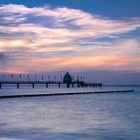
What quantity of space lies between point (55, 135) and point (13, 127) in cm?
576

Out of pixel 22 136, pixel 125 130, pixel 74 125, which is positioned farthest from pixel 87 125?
pixel 22 136

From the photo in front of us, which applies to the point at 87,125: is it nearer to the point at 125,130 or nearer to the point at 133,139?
the point at 125,130

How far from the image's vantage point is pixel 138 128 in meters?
36.7

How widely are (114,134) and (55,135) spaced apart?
556 centimetres

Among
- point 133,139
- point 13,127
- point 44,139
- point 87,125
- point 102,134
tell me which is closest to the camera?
point 44,139

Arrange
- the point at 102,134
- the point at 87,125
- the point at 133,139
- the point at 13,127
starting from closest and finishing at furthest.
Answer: the point at 133,139 < the point at 102,134 < the point at 13,127 < the point at 87,125

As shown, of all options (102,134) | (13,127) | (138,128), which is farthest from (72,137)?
(138,128)

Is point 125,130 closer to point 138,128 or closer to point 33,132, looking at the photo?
point 138,128

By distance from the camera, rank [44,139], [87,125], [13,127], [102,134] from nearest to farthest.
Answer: [44,139]
[102,134]
[13,127]
[87,125]

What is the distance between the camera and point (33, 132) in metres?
31.8

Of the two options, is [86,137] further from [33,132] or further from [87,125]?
[87,125]

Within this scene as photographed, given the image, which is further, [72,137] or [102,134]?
[102,134]

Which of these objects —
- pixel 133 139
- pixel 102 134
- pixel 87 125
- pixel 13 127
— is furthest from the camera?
pixel 87 125

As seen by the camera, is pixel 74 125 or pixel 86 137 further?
pixel 74 125
